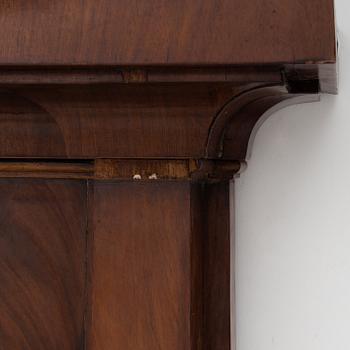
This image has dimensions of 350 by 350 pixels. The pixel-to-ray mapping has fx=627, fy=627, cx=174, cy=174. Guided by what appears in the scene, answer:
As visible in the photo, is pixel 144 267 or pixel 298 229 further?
pixel 298 229

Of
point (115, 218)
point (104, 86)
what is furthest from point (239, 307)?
point (104, 86)

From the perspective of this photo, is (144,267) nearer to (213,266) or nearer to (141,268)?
(141,268)

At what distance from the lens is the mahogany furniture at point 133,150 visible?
0.46 meters

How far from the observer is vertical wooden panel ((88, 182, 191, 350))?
56cm

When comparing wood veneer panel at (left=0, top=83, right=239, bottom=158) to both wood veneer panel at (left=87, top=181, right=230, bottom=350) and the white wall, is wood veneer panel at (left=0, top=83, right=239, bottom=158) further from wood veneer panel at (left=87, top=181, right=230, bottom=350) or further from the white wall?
the white wall

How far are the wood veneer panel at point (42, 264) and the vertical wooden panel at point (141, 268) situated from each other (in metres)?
0.05

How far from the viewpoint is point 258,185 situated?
707mm

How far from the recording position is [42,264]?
24.6 inches

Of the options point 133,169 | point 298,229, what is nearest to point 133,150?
point 133,169

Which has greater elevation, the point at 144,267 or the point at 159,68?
the point at 159,68

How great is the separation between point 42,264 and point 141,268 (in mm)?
119

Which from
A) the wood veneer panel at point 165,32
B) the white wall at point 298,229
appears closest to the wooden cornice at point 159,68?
the wood veneer panel at point 165,32

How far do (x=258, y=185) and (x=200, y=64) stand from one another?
27 cm

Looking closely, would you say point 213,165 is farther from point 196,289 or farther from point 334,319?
point 334,319
